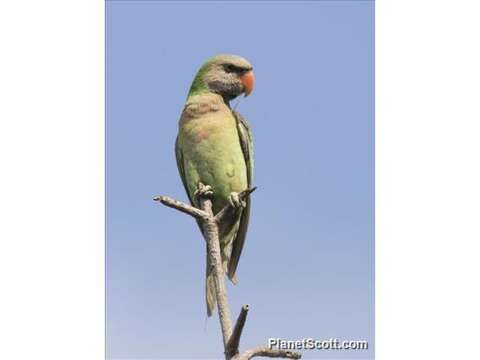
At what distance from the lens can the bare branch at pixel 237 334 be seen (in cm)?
365

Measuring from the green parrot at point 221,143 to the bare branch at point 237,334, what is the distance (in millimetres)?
1967

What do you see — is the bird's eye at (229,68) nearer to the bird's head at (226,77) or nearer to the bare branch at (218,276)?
the bird's head at (226,77)

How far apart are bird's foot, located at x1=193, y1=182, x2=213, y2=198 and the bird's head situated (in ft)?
3.05

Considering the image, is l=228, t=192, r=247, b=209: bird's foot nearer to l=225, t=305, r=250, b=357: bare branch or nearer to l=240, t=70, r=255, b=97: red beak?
l=240, t=70, r=255, b=97: red beak

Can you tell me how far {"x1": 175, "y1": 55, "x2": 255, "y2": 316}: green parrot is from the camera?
19.7 ft

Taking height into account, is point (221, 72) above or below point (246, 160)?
above

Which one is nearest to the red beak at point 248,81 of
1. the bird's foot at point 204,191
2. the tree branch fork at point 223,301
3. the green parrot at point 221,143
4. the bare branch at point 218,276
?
the green parrot at point 221,143

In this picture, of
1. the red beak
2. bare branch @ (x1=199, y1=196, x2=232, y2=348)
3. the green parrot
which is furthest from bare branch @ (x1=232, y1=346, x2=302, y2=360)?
the red beak

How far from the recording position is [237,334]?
3.80m

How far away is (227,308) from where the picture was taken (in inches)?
169

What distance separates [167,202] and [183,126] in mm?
1845
